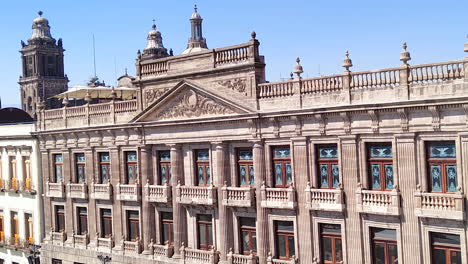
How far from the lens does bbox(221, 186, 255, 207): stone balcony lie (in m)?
28.8

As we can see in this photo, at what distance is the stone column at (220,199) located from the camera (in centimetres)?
2995

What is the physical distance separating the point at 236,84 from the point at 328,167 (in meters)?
6.25

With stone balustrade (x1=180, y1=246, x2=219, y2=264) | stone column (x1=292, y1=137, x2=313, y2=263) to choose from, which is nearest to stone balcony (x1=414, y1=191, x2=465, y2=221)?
stone column (x1=292, y1=137, x2=313, y2=263)

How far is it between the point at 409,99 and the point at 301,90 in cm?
530

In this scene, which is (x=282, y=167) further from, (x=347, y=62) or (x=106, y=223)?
(x=106, y=223)

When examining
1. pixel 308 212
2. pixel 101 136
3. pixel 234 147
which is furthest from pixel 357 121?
pixel 101 136

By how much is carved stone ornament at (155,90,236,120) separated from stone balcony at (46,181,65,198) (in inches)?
385

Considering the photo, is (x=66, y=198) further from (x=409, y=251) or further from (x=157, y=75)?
(x=409, y=251)

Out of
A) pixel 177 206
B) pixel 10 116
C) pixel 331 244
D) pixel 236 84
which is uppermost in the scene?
pixel 10 116

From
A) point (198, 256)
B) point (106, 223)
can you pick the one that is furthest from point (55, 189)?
point (198, 256)

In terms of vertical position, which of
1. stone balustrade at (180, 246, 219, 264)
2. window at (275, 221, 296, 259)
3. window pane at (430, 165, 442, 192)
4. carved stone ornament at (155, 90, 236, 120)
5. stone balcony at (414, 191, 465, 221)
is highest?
carved stone ornament at (155, 90, 236, 120)

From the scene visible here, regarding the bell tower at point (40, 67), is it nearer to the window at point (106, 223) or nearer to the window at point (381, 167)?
the window at point (106, 223)

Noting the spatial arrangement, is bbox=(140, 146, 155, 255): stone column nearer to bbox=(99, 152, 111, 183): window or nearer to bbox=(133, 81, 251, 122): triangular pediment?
bbox=(133, 81, 251, 122): triangular pediment

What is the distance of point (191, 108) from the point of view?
3122 centimetres
